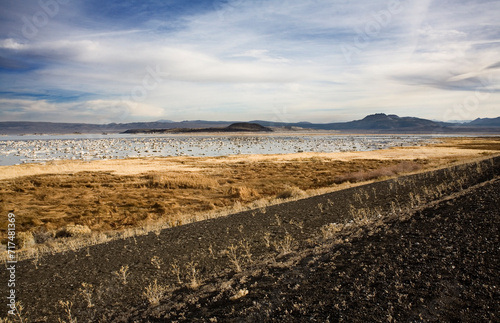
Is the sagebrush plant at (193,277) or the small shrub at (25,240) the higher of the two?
the sagebrush plant at (193,277)

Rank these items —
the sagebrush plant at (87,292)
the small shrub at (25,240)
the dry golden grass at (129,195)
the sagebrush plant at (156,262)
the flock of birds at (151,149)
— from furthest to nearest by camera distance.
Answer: the flock of birds at (151,149), the dry golden grass at (129,195), the small shrub at (25,240), the sagebrush plant at (156,262), the sagebrush plant at (87,292)

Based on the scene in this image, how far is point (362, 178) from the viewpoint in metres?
25.7

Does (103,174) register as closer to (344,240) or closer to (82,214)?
(82,214)

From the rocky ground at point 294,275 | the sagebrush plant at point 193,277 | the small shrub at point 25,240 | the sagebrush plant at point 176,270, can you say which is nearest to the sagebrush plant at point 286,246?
the rocky ground at point 294,275

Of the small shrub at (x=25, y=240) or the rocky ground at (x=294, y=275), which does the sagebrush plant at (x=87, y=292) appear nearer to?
the rocky ground at (x=294, y=275)

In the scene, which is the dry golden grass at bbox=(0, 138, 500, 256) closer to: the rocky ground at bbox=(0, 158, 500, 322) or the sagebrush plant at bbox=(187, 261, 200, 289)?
the rocky ground at bbox=(0, 158, 500, 322)

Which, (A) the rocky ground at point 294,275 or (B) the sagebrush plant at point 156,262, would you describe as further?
(B) the sagebrush plant at point 156,262

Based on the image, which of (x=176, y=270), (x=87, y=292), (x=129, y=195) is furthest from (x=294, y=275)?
(x=129, y=195)

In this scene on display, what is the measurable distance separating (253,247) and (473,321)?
19.2 ft

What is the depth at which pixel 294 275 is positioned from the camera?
546 centimetres

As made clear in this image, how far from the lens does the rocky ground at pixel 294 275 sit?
407 cm

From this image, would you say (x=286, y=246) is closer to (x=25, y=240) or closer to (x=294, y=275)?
(x=294, y=275)

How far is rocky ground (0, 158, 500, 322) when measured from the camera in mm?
4074

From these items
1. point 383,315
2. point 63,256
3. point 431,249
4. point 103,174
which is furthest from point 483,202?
point 103,174
